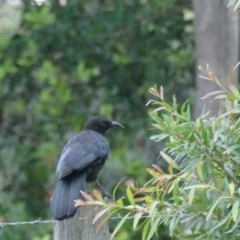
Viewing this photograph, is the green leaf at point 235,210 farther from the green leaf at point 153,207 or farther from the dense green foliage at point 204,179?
the green leaf at point 153,207

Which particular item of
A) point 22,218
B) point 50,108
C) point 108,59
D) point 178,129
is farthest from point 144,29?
point 178,129

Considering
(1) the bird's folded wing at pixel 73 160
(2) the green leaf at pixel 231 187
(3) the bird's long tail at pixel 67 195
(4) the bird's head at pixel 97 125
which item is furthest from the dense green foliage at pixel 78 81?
(2) the green leaf at pixel 231 187

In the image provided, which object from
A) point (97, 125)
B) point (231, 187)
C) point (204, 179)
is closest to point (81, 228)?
point (204, 179)

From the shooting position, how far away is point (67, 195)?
3816 millimetres

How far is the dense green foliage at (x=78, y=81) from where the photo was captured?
296 inches

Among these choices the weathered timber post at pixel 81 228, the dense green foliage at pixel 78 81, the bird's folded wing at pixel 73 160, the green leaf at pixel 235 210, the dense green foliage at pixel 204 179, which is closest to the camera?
the green leaf at pixel 235 210

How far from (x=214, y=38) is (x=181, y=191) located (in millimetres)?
4191

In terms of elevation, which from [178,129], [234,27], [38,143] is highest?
[234,27]

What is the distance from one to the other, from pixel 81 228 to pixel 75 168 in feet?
3.75

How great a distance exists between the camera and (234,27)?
6.80m

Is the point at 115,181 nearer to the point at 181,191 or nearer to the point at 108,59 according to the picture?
the point at 108,59

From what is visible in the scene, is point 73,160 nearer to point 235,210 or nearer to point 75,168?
point 75,168

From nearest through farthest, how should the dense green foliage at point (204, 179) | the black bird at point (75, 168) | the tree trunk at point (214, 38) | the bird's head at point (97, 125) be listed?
the dense green foliage at point (204, 179) → the black bird at point (75, 168) → the bird's head at point (97, 125) → the tree trunk at point (214, 38)

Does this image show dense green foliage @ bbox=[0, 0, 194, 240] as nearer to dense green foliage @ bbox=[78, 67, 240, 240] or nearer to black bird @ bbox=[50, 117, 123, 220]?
black bird @ bbox=[50, 117, 123, 220]
